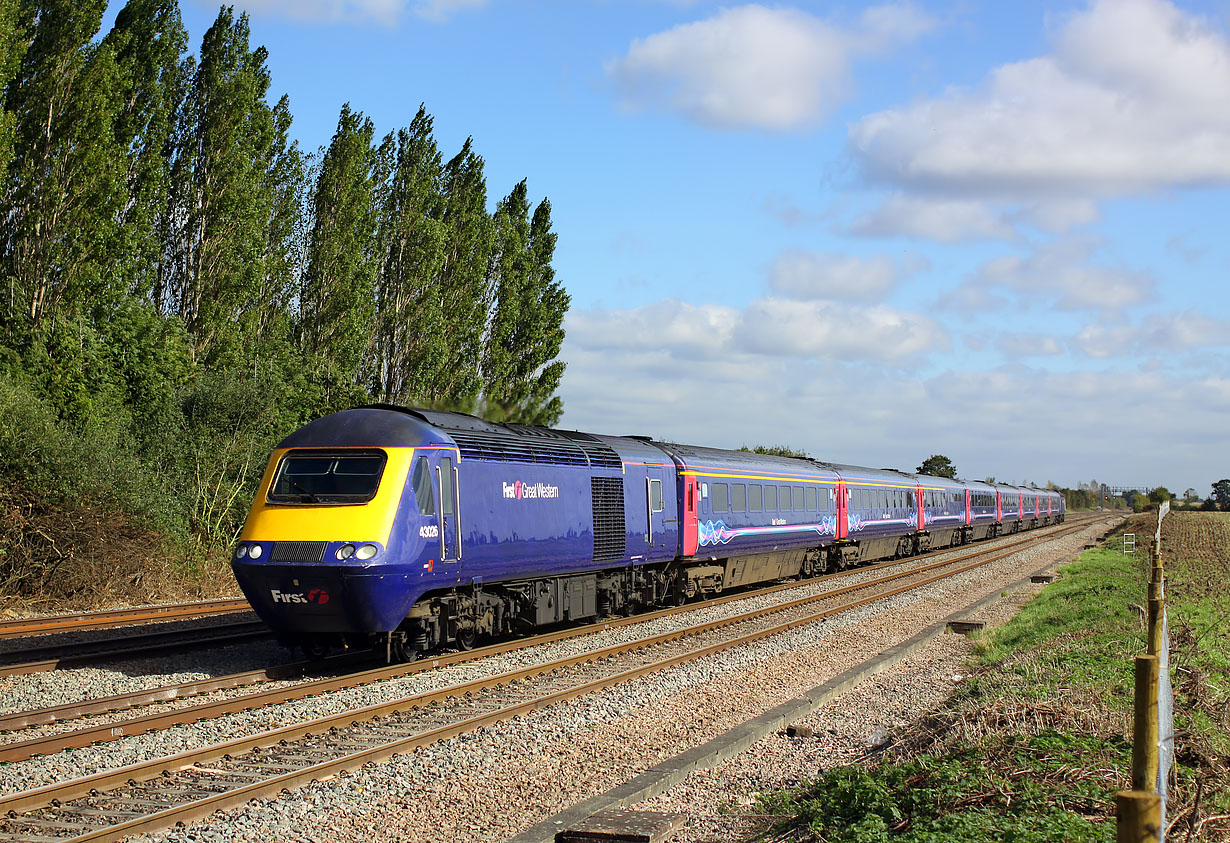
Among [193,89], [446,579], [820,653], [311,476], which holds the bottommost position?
[820,653]

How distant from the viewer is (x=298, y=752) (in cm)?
923

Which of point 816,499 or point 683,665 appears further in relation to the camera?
point 816,499

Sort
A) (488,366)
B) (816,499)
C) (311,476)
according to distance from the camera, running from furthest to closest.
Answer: (488,366), (816,499), (311,476)

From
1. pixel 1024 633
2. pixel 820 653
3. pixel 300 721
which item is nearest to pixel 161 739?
pixel 300 721

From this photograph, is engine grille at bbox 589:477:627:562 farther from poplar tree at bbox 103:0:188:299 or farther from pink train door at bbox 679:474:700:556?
poplar tree at bbox 103:0:188:299

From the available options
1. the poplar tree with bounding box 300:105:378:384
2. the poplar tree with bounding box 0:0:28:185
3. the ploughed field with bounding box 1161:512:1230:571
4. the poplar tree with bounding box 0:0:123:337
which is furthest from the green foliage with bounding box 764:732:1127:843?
the poplar tree with bounding box 300:105:378:384

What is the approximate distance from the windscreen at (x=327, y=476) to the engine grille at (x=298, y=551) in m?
0.60

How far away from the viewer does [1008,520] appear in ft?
203

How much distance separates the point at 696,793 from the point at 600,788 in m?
0.77

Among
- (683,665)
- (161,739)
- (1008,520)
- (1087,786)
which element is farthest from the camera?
(1008,520)

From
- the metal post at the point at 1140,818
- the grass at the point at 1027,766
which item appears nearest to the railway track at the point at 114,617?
the grass at the point at 1027,766

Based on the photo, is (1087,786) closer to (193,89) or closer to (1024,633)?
(1024,633)

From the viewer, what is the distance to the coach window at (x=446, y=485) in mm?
13758

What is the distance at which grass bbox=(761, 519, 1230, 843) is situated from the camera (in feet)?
20.3
